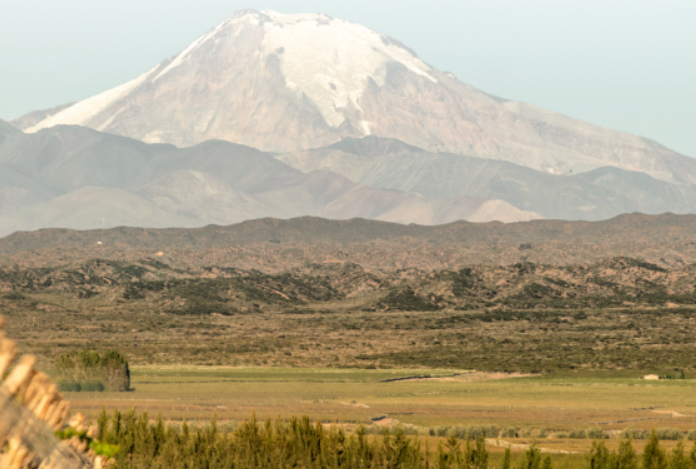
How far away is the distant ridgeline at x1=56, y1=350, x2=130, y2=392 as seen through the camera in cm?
4859

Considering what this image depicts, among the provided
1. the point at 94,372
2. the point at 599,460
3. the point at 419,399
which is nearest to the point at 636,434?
the point at 419,399

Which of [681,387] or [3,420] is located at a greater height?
[3,420]

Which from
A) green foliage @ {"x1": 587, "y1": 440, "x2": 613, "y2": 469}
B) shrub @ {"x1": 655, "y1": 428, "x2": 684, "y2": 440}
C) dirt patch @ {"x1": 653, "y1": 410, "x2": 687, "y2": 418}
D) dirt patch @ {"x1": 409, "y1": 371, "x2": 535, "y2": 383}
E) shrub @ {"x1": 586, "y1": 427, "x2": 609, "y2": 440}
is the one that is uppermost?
green foliage @ {"x1": 587, "y1": 440, "x2": 613, "y2": 469}

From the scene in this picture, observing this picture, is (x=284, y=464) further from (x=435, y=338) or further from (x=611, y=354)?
(x=435, y=338)

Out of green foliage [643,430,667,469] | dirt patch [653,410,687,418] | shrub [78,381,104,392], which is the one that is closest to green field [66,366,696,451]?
Answer: dirt patch [653,410,687,418]

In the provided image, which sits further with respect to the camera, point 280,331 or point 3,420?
point 280,331

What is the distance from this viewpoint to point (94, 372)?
166 ft

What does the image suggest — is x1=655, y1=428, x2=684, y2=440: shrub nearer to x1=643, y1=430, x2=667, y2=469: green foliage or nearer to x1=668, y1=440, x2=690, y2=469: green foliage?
x1=643, y1=430, x2=667, y2=469: green foliage

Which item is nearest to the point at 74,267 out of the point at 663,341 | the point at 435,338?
the point at 435,338

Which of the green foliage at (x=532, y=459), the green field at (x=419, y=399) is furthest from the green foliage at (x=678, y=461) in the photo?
the green field at (x=419, y=399)

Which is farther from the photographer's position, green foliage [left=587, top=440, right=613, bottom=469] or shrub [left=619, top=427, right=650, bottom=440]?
shrub [left=619, top=427, right=650, bottom=440]

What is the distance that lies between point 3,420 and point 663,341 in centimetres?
8846

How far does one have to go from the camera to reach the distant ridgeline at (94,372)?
48.6 metres

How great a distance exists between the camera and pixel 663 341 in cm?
8669
